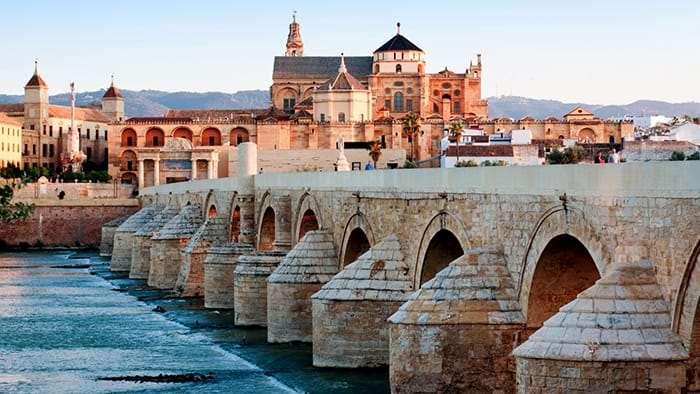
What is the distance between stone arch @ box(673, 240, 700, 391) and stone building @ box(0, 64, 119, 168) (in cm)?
10888

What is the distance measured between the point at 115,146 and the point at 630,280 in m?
96.0

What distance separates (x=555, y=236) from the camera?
16641 mm

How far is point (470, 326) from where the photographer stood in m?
18.0

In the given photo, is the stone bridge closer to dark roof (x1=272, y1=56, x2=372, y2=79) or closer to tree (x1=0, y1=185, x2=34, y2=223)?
tree (x1=0, y1=185, x2=34, y2=223)

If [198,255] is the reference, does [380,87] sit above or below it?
above

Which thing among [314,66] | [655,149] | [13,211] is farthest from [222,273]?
[314,66]

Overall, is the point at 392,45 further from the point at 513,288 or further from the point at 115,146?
the point at 513,288

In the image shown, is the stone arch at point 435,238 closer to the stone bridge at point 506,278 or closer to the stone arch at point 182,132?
the stone bridge at point 506,278

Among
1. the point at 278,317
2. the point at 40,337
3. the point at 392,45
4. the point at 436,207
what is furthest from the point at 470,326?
the point at 392,45

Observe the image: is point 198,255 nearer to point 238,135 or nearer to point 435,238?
point 435,238

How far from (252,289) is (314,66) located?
80.4 metres

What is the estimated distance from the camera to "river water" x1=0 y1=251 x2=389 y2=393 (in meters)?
23.4

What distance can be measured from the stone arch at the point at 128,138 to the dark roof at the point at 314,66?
11906 mm

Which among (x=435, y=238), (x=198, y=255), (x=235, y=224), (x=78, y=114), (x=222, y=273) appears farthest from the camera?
(x=78, y=114)
